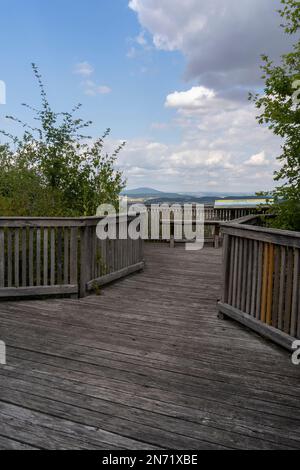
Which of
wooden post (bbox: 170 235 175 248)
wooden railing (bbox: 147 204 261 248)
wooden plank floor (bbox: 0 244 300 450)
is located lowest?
wooden plank floor (bbox: 0 244 300 450)

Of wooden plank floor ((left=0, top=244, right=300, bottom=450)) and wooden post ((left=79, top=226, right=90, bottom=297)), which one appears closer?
wooden plank floor ((left=0, top=244, right=300, bottom=450))

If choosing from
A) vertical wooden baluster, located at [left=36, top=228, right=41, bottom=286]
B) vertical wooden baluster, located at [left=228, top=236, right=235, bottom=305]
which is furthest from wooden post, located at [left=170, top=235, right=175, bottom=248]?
vertical wooden baluster, located at [left=228, top=236, right=235, bottom=305]

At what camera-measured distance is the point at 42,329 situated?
4.15 meters

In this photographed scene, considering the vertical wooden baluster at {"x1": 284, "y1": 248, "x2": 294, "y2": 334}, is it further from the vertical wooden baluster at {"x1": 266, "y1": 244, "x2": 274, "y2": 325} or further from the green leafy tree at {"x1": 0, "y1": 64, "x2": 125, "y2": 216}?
the green leafy tree at {"x1": 0, "y1": 64, "x2": 125, "y2": 216}

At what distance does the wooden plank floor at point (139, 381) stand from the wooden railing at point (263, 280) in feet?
0.68

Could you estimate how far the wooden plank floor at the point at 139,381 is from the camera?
2250mm

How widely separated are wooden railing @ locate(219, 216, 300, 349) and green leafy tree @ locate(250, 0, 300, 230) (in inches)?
47.6

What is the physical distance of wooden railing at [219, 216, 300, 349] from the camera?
3537mm

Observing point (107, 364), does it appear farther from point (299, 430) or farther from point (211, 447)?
point (299, 430)

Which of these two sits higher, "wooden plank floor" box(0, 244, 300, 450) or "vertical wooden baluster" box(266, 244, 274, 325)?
"vertical wooden baluster" box(266, 244, 274, 325)

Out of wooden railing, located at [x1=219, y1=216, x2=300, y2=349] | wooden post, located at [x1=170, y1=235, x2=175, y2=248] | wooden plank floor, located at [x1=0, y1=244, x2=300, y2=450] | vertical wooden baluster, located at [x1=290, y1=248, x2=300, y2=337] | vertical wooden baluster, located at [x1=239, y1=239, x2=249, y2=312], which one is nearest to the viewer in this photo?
wooden plank floor, located at [x1=0, y1=244, x2=300, y2=450]
